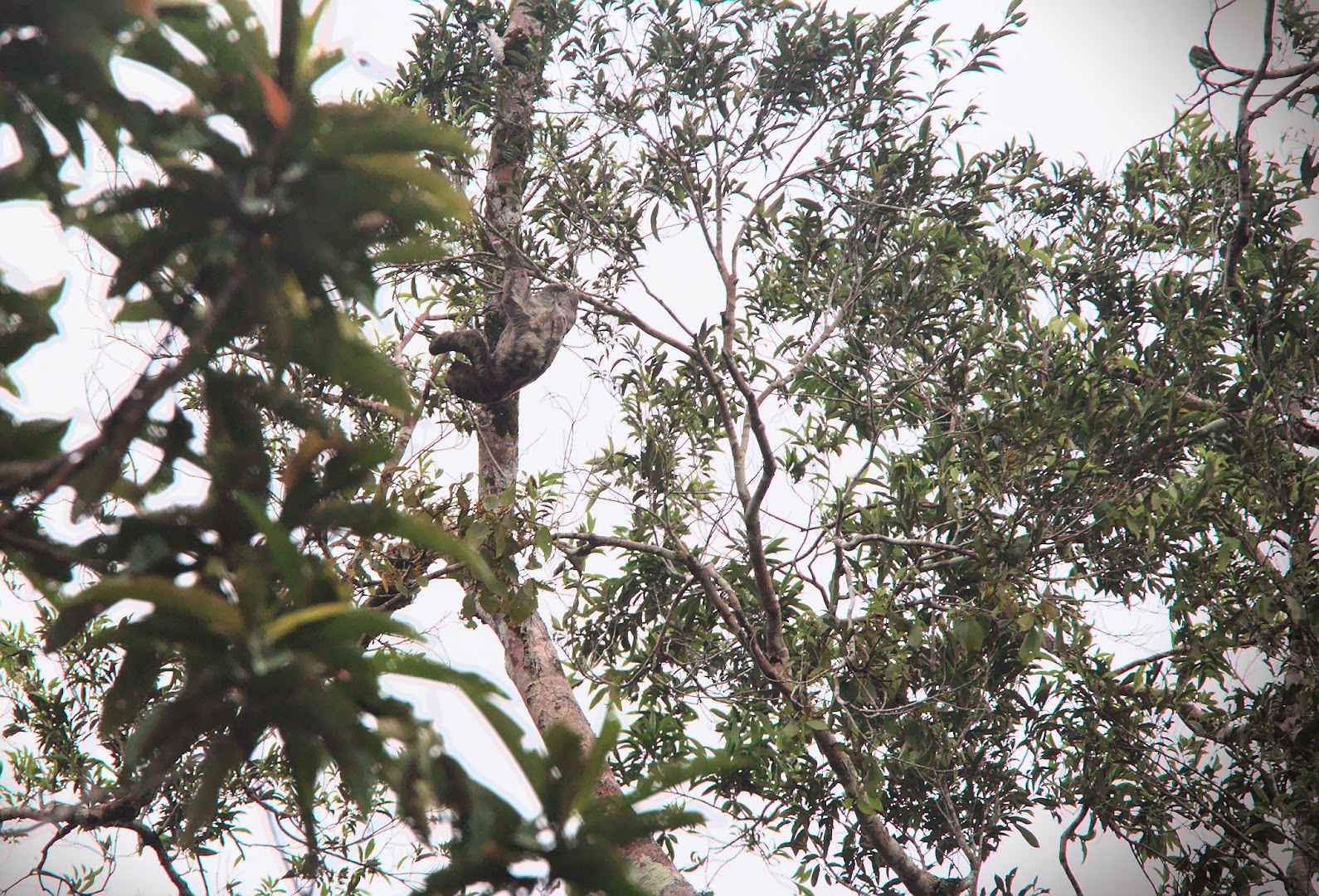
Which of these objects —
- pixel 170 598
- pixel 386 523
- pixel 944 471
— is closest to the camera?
pixel 170 598

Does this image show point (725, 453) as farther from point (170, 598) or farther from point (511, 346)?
point (170, 598)

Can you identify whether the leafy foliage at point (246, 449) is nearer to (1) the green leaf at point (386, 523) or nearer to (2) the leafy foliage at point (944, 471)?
(1) the green leaf at point (386, 523)

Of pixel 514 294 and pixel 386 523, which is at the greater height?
pixel 514 294

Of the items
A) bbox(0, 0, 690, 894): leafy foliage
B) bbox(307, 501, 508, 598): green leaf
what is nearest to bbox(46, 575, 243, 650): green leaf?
bbox(0, 0, 690, 894): leafy foliage

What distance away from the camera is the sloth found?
5.69 metres

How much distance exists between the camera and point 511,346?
5680mm

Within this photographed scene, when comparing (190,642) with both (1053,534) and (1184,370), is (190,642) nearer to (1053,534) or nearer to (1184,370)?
(1053,534)

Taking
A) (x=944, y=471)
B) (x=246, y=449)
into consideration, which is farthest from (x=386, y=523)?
(x=944, y=471)

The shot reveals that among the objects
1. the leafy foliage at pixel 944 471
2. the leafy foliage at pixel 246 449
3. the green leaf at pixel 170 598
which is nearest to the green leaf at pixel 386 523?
the leafy foliage at pixel 246 449

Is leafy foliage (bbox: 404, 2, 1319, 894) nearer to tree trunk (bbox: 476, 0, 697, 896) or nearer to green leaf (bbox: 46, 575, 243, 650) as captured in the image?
tree trunk (bbox: 476, 0, 697, 896)

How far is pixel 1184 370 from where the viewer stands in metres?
4.67

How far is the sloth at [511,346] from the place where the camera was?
5.69 meters

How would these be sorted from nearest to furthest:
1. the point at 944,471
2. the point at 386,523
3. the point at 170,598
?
the point at 170,598 < the point at 386,523 < the point at 944,471

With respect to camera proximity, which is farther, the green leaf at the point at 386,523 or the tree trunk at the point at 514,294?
the tree trunk at the point at 514,294
